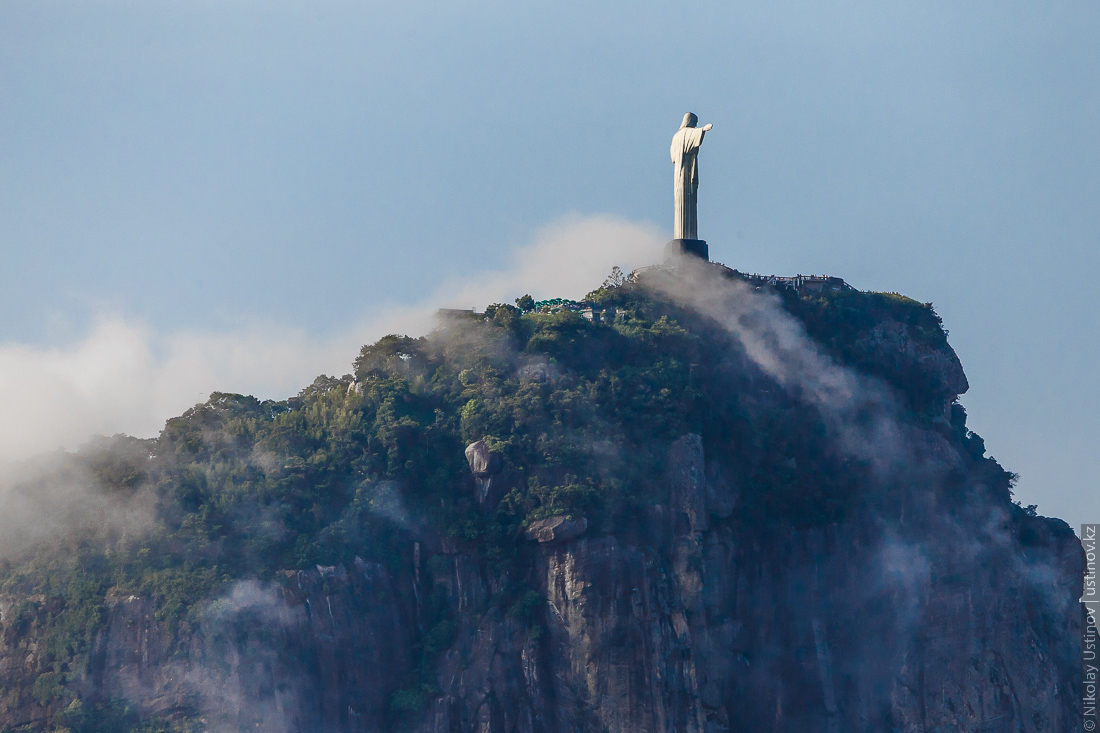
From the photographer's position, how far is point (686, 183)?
111625 millimetres

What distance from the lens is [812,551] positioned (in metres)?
105

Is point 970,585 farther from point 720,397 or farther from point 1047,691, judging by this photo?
point 720,397

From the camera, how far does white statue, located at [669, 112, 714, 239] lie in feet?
365

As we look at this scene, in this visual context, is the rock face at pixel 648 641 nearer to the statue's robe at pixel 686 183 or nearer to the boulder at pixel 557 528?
the boulder at pixel 557 528

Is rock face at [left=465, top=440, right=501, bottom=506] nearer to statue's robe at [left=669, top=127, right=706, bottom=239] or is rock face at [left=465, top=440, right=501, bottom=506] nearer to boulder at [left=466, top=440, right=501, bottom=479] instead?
boulder at [left=466, top=440, right=501, bottom=479]

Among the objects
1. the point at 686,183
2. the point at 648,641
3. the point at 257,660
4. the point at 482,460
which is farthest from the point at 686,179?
the point at 257,660

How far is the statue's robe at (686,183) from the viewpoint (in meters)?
111

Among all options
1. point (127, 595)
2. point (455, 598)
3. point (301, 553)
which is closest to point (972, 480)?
point (455, 598)

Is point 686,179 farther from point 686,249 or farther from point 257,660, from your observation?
point 257,660

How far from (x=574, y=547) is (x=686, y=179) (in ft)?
75.1

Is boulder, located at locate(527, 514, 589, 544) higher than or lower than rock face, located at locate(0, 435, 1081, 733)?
higher

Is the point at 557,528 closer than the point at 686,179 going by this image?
Yes

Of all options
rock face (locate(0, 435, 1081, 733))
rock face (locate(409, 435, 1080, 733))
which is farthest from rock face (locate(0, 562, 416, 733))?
rock face (locate(409, 435, 1080, 733))

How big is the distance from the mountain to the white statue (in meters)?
2.47
